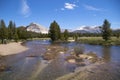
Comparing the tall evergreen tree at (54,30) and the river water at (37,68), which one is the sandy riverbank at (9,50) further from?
the tall evergreen tree at (54,30)

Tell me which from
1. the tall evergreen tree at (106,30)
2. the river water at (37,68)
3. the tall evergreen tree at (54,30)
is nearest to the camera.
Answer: the river water at (37,68)

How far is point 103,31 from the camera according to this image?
92.9 meters

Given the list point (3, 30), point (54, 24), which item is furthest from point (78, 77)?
point (54, 24)

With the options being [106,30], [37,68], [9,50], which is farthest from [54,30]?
[37,68]

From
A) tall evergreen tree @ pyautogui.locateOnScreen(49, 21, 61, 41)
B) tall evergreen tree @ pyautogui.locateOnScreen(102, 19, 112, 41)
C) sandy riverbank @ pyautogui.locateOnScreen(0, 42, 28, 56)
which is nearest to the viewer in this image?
sandy riverbank @ pyautogui.locateOnScreen(0, 42, 28, 56)

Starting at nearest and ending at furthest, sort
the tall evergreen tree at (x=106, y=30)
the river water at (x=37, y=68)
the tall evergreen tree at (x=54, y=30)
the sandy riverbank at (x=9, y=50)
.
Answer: the river water at (x=37, y=68) < the sandy riverbank at (x=9, y=50) < the tall evergreen tree at (x=106, y=30) < the tall evergreen tree at (x=54, y=30)

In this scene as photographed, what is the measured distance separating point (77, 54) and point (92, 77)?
20.3m

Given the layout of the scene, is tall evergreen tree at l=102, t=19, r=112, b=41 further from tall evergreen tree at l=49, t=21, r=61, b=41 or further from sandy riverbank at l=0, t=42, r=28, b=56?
sandy riverbank at l=0, t=42, r=28, b=56

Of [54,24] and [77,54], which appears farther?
[54,24]

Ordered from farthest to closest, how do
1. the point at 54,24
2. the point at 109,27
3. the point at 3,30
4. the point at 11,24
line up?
the point at 11,24
the point at 54,24
the point at 109,27
the point at 3,30

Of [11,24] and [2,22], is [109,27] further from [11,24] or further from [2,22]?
[11,24]

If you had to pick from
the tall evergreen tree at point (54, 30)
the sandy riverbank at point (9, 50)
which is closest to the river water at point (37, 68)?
the sandy riverbank at point (9, 50)

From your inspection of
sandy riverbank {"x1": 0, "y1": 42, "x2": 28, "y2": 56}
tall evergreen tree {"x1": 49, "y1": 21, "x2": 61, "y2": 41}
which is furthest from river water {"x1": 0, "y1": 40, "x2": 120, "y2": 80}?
tall evergreen tree {"x1": 49, "y1": 21, "x2": 61, "y2": 41}

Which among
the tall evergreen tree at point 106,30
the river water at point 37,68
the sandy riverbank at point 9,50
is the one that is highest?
the tall evergreen tree at point 106,30
